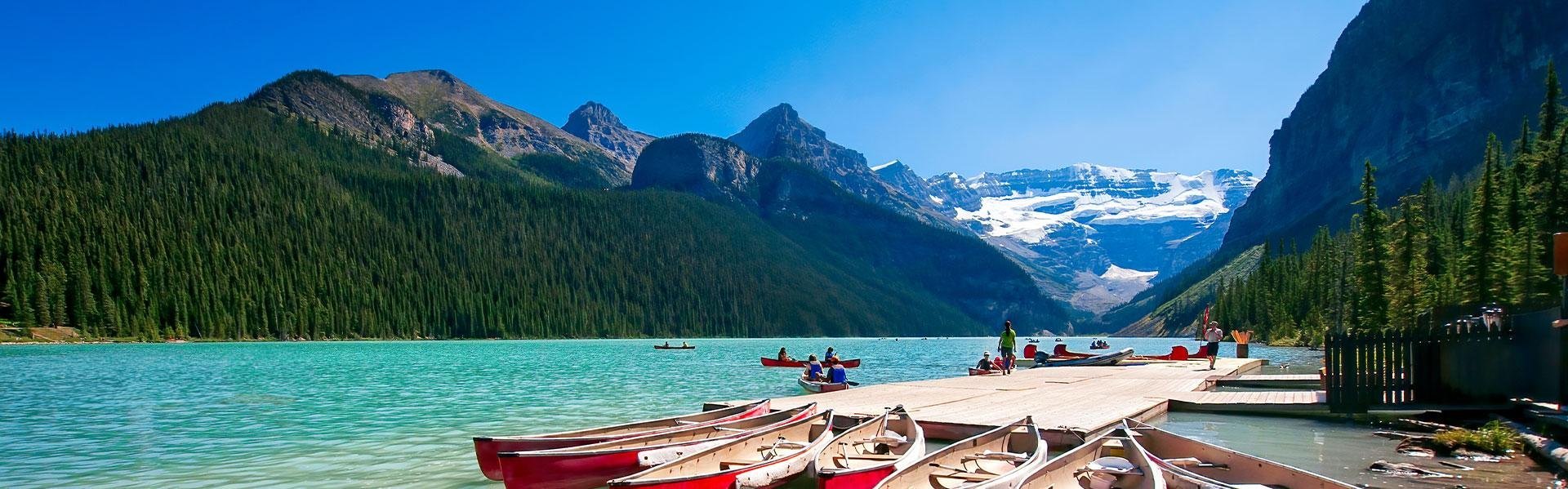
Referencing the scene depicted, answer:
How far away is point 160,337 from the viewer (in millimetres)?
128375

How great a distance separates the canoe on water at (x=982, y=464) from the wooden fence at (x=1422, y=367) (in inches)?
421

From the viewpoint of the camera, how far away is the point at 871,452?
16.1m

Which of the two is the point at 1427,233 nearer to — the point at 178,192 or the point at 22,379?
the point at 22,379

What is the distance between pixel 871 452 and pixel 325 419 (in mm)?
22425

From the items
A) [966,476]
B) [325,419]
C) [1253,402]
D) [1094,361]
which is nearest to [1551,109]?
[1094,361]

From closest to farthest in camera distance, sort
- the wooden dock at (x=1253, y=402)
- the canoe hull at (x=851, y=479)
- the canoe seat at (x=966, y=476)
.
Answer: the canoe hull at (x=851, y=479)
the canoe seat at (x=966, y=476)
the wooden dock at (x=1253, y=402)

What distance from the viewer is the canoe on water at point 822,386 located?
33.3m

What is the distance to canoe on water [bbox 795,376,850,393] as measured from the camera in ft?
109

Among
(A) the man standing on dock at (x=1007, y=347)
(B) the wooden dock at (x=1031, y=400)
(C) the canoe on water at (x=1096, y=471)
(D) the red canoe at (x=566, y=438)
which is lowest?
(B) the wooden dock at (x=1031, y=400)

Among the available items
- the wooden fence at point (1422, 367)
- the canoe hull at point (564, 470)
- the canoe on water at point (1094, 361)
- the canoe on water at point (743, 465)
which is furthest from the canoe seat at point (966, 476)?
the canoe on water at point (1094, 361)

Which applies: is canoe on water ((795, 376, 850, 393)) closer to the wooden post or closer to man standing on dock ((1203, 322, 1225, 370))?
man standing on dock ((1203, 322, 1225, 370))

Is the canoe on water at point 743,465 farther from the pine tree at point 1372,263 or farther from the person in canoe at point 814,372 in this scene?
the pine tree at point 1372,263

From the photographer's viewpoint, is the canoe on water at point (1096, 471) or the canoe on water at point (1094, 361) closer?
the canoe on water at point (1096, 471)

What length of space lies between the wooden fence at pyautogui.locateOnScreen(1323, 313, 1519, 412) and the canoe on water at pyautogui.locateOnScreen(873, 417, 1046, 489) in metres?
10.7
